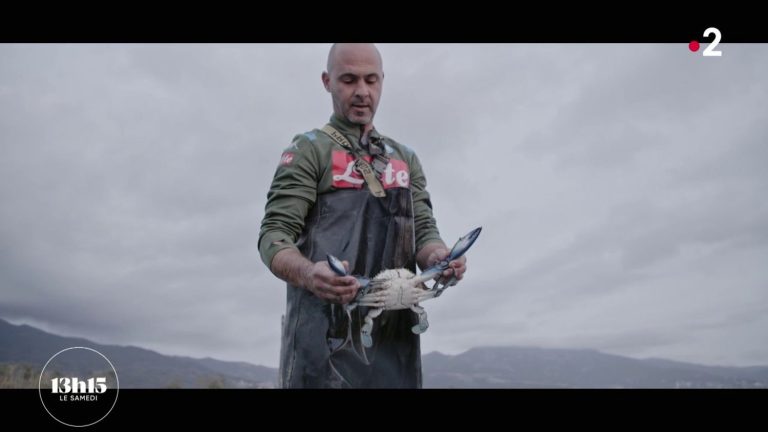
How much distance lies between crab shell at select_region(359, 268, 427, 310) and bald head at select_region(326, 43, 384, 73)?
1.71 m

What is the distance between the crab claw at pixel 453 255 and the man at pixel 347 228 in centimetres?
9

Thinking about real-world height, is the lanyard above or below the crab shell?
above

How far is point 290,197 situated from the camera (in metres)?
4.22

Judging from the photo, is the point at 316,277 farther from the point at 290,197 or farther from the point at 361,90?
the point at 361,90

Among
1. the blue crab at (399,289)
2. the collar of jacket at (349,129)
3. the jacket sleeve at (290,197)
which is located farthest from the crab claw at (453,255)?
the collar of jacket at (349,129)

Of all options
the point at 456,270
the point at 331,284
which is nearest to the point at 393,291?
the point at 456,270

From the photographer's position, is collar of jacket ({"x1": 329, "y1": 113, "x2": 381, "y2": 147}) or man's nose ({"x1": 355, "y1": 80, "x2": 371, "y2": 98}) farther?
collar of jacket ({"x1": 329, "y1": 113, "x2": 381, "y2": 147})

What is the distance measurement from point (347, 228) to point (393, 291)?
2.12 ft

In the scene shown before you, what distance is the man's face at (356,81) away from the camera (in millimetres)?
4453

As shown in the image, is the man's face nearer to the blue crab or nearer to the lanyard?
the lanyard

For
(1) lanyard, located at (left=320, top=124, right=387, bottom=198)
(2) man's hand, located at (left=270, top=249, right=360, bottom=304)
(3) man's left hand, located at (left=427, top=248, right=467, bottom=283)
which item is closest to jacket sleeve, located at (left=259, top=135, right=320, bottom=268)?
(2) man's hand, located at (left=270, top=249, right=360, bottom=304)

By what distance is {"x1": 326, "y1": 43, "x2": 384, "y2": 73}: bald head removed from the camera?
4.46 m

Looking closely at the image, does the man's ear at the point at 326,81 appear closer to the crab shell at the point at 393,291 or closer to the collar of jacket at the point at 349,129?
the collar of jacket at the point at 349,129
